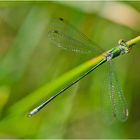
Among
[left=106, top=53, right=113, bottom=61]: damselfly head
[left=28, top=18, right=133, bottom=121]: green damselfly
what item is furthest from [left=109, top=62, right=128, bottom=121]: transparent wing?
[left=106, top=53, right=113, bottom=61]: damselfly head

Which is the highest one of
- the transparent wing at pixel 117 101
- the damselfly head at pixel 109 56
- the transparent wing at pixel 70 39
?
the transparent wing at pixel 70 39

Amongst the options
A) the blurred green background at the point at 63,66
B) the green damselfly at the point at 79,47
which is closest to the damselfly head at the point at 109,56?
Result: the green damselfly at the point at 79,47

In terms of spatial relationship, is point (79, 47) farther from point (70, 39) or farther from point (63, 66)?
point (63, 66)

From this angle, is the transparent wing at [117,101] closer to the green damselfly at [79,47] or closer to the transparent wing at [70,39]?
the green damselfly at [79,47]

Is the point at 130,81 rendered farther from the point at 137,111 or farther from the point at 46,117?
the point at 46,117

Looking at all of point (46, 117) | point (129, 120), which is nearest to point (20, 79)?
point (46, 117)

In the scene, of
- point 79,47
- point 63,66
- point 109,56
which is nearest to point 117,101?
point 109,56
